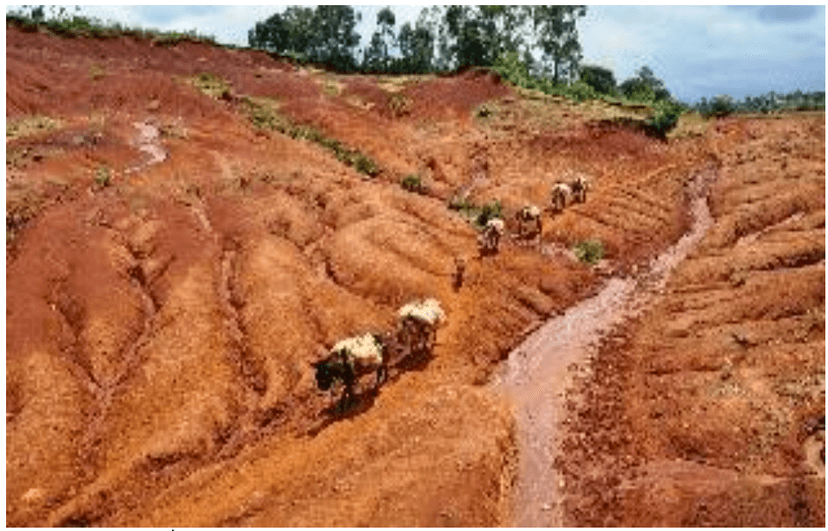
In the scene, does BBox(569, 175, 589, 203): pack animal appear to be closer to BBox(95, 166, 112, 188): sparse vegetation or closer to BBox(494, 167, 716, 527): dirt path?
BBox(494, 167, 716, 527): dirt path

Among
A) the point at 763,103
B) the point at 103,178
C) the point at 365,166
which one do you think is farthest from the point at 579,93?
the point at 103,178

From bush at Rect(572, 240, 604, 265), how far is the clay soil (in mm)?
515

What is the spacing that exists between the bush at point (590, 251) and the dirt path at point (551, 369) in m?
1.52

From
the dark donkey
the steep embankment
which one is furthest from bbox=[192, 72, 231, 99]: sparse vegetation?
the dark donkey

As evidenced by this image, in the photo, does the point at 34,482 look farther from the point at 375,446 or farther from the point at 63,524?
the point at 375,446

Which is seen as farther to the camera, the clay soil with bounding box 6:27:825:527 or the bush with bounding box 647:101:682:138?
the bush with bounding box 647:101:682:138

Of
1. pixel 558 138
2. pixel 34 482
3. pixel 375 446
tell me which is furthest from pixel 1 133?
pixel 558 138

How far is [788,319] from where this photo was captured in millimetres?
28812

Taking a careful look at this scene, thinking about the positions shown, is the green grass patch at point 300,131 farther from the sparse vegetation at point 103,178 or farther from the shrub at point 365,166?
the sparse vegetation at point 103,178

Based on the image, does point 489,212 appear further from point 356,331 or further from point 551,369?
point 551,369

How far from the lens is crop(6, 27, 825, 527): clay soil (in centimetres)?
2236

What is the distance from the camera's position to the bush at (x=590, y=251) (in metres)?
37.2

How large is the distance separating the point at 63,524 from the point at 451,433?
8472 mm

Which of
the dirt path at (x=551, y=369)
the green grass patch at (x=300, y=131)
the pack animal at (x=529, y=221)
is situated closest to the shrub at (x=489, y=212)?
the pack animal at (x=529, y=221)
